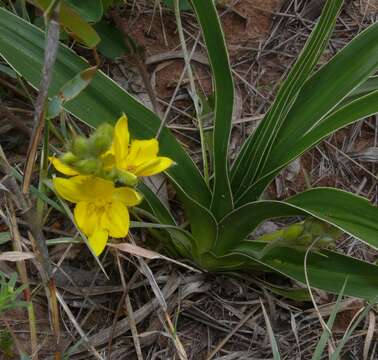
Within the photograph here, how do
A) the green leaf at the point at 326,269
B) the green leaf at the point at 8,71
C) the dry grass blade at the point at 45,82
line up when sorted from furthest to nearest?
the green leaf at the point at 8,71 < the green leaf at the point at 326,269 < the dry grass blade at the point at 45,82

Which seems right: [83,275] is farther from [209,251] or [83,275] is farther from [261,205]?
[261,205]

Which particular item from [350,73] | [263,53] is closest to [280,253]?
[350,73]

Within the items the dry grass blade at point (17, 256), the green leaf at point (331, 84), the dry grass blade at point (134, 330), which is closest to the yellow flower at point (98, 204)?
the dry grass blade at point (17, 256)

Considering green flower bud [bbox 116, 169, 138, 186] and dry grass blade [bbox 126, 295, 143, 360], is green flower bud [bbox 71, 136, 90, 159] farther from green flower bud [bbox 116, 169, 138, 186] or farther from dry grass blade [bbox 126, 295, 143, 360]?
dry grass blade [bbox 126, 295, 143, 360]

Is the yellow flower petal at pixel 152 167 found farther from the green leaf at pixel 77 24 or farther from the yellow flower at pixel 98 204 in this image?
the green leaf at pixel 77 24

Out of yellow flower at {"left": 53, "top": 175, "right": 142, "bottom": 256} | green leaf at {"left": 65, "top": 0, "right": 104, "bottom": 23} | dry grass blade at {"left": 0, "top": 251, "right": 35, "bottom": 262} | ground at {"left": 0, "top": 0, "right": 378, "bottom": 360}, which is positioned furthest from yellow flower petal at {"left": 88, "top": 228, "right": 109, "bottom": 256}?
green leaf at {"left": 65, "top": 0, "right": 104, "bottom": 23}

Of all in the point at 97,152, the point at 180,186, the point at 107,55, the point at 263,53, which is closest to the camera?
the point at 97,152
